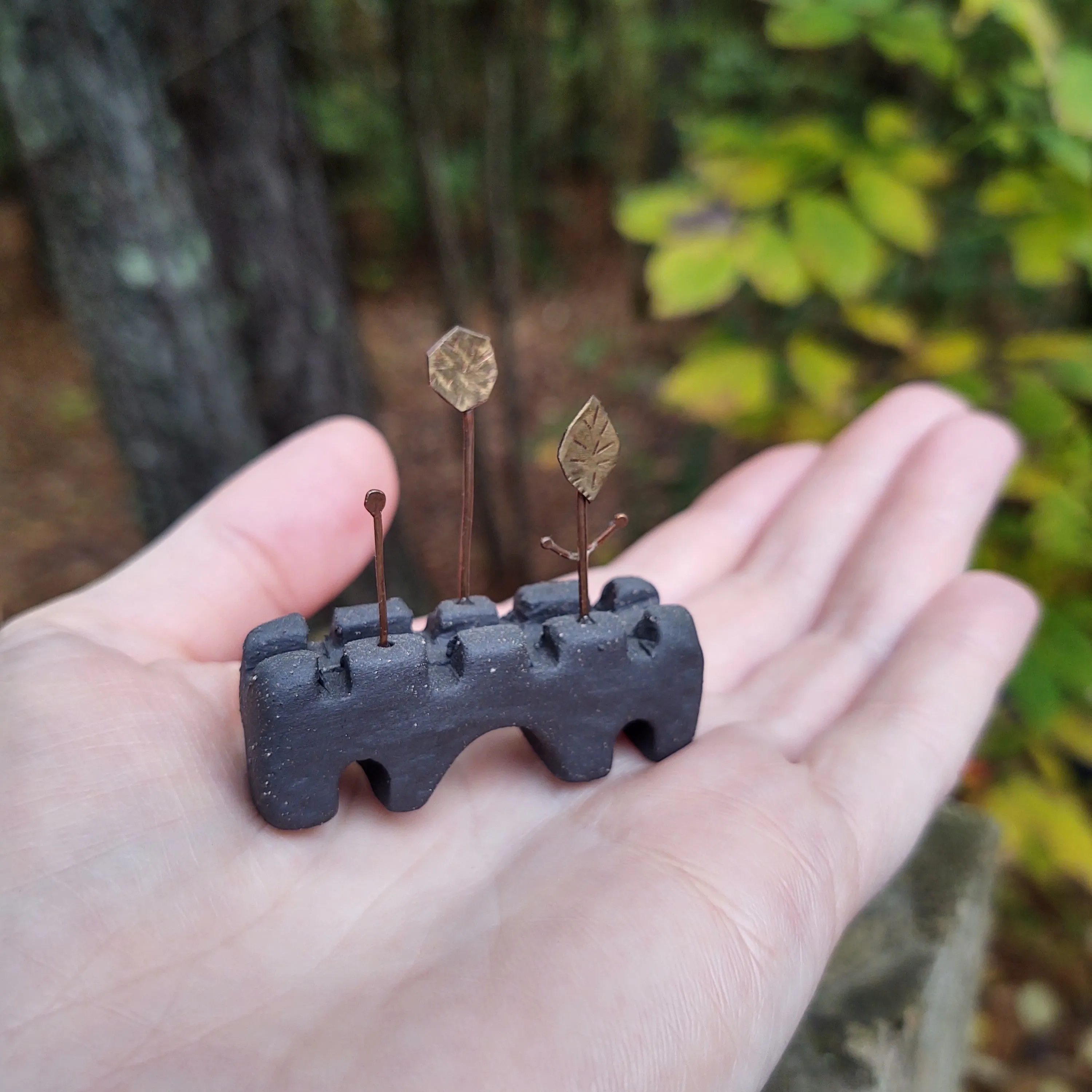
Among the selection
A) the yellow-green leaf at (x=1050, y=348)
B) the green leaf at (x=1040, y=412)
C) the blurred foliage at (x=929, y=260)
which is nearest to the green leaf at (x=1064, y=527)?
the blurred foliage at (x=929, y=260)

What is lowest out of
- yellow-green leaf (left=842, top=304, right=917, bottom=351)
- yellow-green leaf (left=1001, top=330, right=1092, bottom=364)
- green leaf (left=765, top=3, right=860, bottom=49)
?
yellow-green leaf (left=1001, top=330, right=1092, bottom=364)

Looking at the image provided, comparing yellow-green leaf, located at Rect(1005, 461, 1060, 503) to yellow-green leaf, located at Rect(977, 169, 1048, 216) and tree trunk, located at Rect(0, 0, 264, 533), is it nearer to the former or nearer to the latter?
yellow-green leaf, located at Rect(977, 169, 1048, 216)

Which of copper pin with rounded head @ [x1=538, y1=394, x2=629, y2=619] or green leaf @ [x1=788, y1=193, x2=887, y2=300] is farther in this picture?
green leaf @ [x1=788, y1=193, x2=887, y2=300]

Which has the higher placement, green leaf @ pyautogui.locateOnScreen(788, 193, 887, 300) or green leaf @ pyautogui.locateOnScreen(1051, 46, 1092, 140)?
green leaf @ pyautogui.locateOnScreen(1051, 46, 1092, 140)

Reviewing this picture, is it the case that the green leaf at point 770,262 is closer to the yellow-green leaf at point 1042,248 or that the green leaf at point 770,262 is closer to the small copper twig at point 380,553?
the yellow-green leaf at point 1042,248

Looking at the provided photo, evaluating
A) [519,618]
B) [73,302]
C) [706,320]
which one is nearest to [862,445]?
[519,618]

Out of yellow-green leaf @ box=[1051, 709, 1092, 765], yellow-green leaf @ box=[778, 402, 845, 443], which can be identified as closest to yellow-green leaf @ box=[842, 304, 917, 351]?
yellow-green leaf @ box=[778, 402, 845, 443]

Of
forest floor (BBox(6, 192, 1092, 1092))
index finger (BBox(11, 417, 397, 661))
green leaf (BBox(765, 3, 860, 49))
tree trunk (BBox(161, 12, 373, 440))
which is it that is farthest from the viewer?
forest floor (BBox(6, 192, 1092, 1092))

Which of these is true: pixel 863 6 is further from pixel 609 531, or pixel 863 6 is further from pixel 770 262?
pixel 609 531

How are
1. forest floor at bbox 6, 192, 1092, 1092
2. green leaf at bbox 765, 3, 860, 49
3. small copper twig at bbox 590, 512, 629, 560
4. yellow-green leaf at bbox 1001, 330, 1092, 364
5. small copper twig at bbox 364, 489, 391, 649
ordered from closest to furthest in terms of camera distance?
1. small copper twig at bbox 364, 489, 391, 649
2. small copper twig at bbox 590, 512, 629, 560
3. green leaf at bbox 765, 3, 860, 49
4. yellow-green leaf at bbox 1001, 330, 1092, 364
5. forest floor at bbox 6, 192, 1092, 1092
